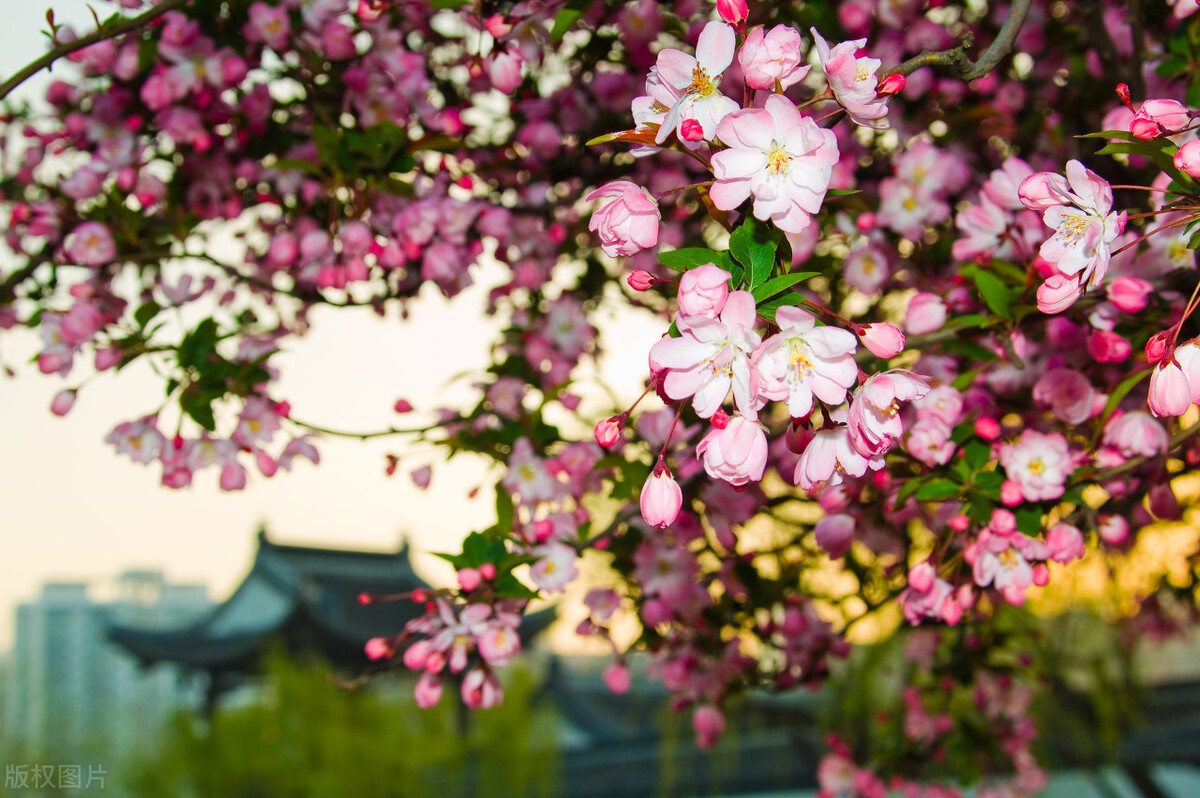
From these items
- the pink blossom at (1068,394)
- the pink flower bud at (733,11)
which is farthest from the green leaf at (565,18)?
the pink blossom at (1068,394)

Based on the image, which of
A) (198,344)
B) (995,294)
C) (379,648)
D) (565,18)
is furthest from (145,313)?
(995,294)

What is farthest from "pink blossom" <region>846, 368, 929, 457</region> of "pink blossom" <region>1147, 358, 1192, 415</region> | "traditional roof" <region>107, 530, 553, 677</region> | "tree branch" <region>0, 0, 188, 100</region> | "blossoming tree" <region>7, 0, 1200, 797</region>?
"traditional roof" <region>107, 530, 553, 677</region>

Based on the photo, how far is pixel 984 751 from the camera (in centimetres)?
215

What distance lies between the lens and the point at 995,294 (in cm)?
98

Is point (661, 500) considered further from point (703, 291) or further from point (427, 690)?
point (427, 690)

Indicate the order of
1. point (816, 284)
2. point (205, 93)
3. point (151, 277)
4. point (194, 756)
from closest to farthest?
1. point (205, 93)
2. point (151, 277)
3. point (816, 284)
4. point (194, 756)

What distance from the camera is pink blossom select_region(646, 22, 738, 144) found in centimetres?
68

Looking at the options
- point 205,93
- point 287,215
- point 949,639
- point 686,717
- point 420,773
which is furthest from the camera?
point 420,773

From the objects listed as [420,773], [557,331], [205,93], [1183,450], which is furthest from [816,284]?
[420,773]

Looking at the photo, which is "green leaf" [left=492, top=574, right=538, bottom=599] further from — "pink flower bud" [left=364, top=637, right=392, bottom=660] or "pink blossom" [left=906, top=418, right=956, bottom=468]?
"pink blossom" [left=906, top=418, right=956, bottom=468]

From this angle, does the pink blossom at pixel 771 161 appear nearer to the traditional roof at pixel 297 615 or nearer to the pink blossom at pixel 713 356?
the pink blossom at pixel 713 356

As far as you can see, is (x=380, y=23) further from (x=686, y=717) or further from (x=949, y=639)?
(x=686, y=717)

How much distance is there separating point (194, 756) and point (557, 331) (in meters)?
6.42

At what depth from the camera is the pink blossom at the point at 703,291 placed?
0.62 metres
